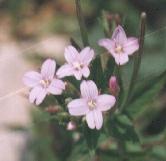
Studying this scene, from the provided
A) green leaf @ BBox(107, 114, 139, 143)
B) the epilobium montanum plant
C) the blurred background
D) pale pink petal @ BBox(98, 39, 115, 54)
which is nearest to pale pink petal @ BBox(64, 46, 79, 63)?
the epilobium montanum plant

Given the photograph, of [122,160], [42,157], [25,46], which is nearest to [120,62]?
[122,160]

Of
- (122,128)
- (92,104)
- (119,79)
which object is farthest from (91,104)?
(122,128)

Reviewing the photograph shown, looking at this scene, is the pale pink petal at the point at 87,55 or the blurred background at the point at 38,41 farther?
the blurred background at the point at 38,41

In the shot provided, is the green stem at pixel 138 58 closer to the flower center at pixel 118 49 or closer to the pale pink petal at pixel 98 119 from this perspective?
the flower center at pixel 118 49

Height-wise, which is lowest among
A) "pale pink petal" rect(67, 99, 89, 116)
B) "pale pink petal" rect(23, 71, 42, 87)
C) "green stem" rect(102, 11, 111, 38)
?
"pale pink petal" rect(67, 99, 89, 116)

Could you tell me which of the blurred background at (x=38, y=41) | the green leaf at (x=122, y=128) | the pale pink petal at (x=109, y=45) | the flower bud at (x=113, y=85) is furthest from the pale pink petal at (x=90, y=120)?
the blurred background at (x=38, y=41)

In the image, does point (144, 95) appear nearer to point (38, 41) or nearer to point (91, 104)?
point (91, 104)

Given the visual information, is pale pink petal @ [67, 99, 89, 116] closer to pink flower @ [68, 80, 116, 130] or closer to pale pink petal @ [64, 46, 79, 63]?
pink flower @ [68, 80, 116, 130]
